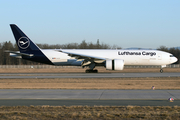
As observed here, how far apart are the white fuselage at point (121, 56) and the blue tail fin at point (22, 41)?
7.19 feet

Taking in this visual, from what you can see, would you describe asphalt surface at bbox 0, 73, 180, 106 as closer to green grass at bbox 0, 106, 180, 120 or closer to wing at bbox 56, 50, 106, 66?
green grass at bbox 0, 106, 180, 120

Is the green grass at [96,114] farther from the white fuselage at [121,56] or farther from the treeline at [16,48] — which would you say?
the treeline at [16,48]

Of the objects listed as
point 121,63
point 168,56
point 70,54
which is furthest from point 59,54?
point 168,56

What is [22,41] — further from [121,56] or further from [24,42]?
[121,56]

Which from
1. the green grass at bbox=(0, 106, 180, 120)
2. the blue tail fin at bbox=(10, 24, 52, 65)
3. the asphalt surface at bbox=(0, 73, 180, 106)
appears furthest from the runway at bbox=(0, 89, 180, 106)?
the blue tail fin at bbox=(10, 24, 52, 65)

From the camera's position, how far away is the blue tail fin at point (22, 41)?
3459cm

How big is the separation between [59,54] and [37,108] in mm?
26409

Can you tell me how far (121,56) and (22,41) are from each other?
49.4 ft

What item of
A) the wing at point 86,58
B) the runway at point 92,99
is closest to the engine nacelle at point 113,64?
the wing at point 86,58

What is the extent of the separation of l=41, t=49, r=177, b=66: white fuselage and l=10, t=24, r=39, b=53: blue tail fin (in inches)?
86.2

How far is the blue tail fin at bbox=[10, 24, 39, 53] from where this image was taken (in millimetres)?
34588

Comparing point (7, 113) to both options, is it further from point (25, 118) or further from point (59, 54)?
point (59, 54)

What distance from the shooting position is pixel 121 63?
108ft

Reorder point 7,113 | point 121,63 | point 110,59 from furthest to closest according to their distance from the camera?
point 110,59 < point 121,63 < point 7,113
